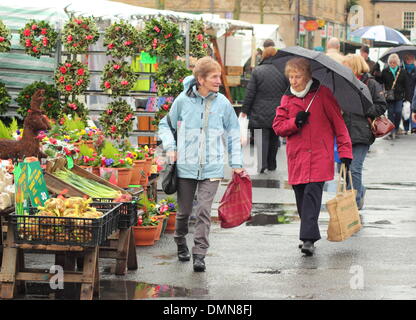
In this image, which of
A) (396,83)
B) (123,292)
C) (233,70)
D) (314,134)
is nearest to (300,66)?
(314,134)

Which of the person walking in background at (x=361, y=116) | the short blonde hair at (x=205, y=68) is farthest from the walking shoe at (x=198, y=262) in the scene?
the person walking in background at (x=361, y=116)

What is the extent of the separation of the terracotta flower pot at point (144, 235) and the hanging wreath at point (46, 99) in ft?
16.6

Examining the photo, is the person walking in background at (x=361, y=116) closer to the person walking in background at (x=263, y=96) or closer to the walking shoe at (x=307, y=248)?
the walking shoe at (x=307, y=248)

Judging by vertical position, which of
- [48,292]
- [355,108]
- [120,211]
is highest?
[355,108]

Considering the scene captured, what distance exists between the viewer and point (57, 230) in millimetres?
6984

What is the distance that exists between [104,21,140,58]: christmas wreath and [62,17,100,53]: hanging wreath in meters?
0.26

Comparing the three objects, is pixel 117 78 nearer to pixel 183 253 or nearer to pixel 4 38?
pixel 4 38

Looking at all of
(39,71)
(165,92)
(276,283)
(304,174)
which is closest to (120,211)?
(276,283)

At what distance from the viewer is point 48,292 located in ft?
24.8

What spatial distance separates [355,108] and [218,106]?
1751mm

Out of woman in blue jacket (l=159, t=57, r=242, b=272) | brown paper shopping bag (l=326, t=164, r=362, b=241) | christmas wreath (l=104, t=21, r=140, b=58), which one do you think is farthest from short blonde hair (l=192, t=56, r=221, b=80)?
christmas wreath (l=104, t=21, r=140, b=58)

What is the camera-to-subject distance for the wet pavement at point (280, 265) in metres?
7.60
